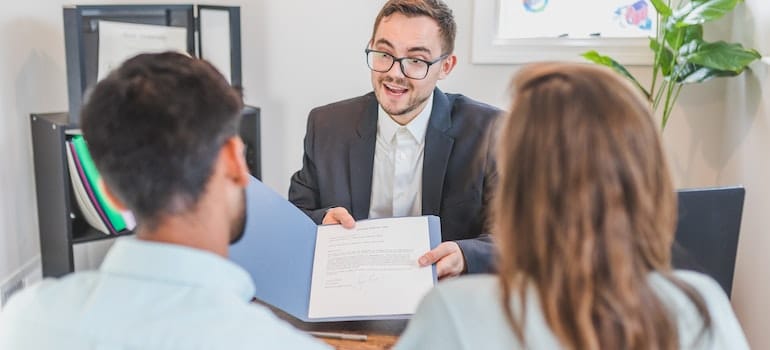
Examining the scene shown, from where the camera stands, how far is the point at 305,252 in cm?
144

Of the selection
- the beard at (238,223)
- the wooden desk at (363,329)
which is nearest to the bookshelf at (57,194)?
the wooden desk at (363,329)

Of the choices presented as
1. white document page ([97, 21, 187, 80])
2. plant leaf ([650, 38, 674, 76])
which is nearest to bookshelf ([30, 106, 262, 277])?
white document page ([97, 21, 187, 80])

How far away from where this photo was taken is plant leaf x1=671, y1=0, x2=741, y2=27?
2.22 metres

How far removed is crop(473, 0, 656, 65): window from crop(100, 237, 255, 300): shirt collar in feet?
6.66

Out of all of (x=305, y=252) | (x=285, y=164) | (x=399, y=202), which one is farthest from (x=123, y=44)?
(x=305, y=252)

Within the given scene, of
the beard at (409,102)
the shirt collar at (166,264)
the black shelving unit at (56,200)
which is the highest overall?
the beard at (409,102)

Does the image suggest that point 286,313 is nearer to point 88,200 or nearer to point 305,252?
point 305,252

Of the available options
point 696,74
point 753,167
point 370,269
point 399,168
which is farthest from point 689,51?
point 370,269

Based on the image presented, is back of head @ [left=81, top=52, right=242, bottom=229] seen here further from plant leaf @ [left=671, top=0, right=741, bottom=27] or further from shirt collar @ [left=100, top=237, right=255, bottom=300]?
plant leaf @ [left=671, top=0, right=741, bottom=27]

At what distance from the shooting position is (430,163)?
1.83m

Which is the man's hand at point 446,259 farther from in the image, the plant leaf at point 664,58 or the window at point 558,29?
the window at point 558,29

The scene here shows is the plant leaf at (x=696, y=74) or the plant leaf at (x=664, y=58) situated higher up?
the plant leaf at (x=664, y=58)

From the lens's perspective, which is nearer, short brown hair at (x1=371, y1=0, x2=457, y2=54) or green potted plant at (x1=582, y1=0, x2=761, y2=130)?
short brown hair at (x1=371, y1=0, x2=457, y2=54)

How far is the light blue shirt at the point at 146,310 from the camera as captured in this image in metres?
0.79
